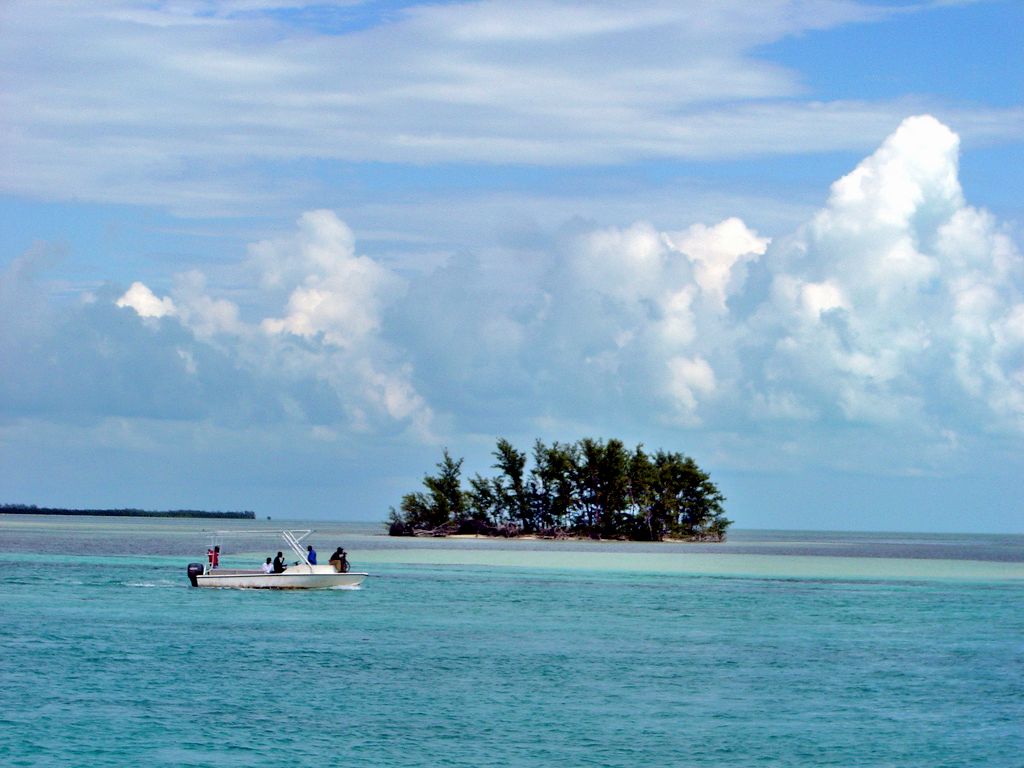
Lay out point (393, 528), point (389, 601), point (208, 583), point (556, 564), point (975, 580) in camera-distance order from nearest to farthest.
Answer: point (389, 601) < point (208, 583) < point (975, 580) < point (556, 564) < point (393, 528)

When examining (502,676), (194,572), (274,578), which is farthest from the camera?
(274,578)

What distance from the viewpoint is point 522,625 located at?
5128 centimetres

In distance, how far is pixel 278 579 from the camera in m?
65.0

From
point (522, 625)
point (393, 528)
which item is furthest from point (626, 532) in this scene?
point (522, 625)

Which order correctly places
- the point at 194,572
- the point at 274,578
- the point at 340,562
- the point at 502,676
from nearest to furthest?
1. the point at 502,676
2. the point at 194,572
3. the point at 274,578
4. the point at 340,562

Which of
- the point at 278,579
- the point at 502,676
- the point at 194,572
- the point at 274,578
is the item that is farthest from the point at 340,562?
the point at 502,676

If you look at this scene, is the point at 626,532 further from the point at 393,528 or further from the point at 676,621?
the point at 676,621

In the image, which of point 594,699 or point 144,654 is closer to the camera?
point 594,699

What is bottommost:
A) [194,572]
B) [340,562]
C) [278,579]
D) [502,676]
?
[502,676]

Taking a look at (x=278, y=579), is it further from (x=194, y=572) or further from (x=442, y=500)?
(x=442, y=500)

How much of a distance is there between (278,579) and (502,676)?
2894 centimetres

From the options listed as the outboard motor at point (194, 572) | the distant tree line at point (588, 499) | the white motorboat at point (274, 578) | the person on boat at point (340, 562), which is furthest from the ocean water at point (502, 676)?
the distant tree line at point (588, 499)

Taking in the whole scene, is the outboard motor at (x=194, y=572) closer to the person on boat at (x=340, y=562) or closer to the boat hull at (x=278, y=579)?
the boat hull at (x=278, y=579)

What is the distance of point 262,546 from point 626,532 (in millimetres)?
41006
